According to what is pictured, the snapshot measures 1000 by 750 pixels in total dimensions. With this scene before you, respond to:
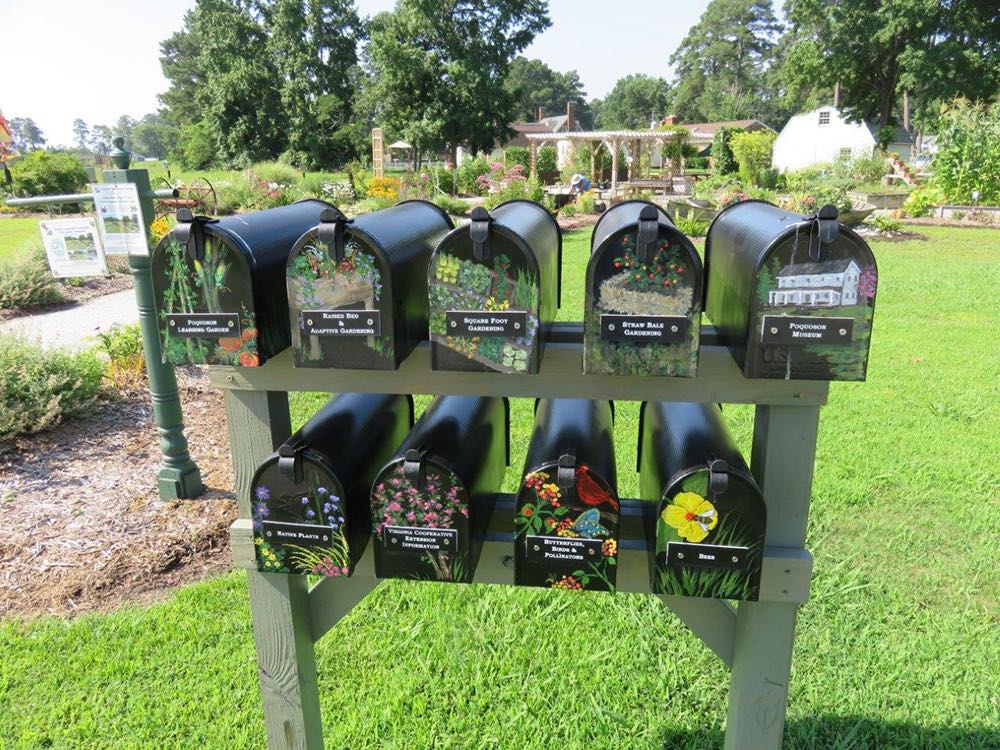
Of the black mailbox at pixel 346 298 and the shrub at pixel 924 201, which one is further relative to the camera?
the shrub at pixel 924 201

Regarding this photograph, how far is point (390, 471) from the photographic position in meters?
1.42

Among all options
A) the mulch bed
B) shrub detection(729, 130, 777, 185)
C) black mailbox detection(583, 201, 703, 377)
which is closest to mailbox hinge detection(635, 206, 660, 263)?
black mailbox detection(583, 201, 703, 377)

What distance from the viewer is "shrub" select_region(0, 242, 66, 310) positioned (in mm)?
7691

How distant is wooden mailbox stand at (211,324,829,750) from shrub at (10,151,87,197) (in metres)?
19.0

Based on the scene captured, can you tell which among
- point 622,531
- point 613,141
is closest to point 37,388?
point 622,531

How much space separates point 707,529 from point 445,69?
108ft

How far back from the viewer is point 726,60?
70750 mm

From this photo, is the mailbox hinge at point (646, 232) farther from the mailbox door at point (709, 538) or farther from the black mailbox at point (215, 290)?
the black mailbox at point (215, 290)

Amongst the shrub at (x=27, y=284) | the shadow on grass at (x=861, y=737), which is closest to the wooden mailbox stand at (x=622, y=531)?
the shadow on grass at (x=861, y=737)

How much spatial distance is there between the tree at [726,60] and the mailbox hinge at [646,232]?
72054 mm

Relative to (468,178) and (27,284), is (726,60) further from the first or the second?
(27,284)

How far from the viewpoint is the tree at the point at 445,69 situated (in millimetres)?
30656

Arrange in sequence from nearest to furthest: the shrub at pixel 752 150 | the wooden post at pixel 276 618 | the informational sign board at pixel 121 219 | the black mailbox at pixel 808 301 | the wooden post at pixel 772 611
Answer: the black mailbox at pixel 808 301
the wooden post at pixel 772 611
the wooden post at pixel 276 618
the informational sign board at pixel 121 219
the shrub at pixel 752 150

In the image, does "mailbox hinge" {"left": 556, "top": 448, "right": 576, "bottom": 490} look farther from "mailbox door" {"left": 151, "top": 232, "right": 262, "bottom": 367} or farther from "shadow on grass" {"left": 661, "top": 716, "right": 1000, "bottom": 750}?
"shadow on grass" {"left": 661, "top": 716, "right": 1000, "bottom": 750}
